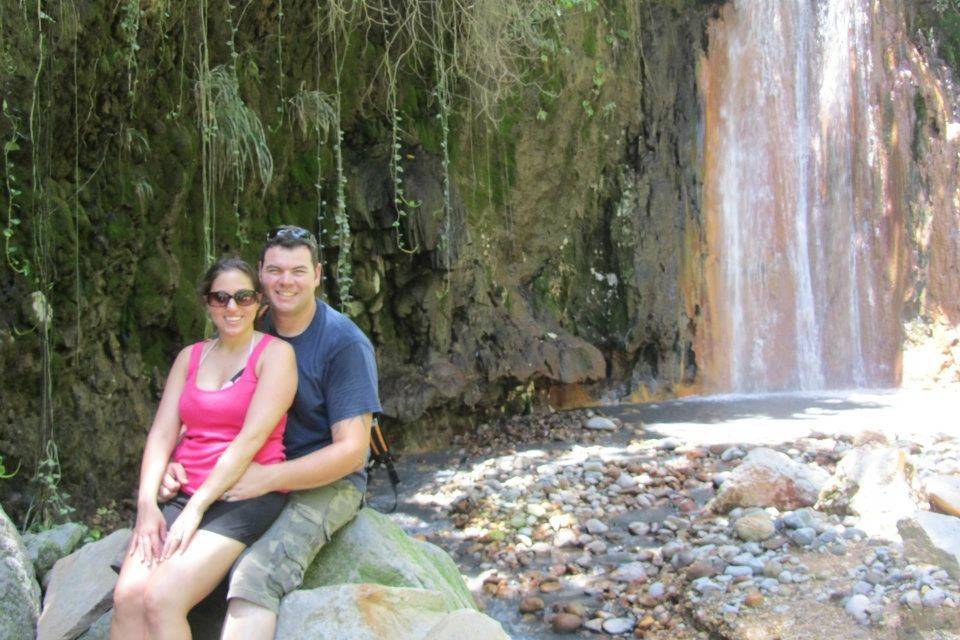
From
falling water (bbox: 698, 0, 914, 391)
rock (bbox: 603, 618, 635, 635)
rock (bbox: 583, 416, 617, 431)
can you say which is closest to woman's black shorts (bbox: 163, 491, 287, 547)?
rock (bbox: 603, 618, 635, 635)

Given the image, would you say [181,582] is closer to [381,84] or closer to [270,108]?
[270,108]

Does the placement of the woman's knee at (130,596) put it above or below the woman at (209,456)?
below

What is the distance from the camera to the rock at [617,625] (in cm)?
437

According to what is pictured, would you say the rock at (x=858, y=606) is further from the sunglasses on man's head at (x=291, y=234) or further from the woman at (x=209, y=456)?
the sunglasses on man's head at (x=291, y=234)

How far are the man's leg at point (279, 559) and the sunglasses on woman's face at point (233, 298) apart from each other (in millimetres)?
622

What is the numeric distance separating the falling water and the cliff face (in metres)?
0.31

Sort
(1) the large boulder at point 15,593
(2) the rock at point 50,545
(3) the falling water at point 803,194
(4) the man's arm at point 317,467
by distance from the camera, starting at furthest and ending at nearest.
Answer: (3) the falling water at point 803,194 → (2) the rock at point 50,545 → (1) the large boulder at point 15,593 → (4) the man's arm at point 317,467

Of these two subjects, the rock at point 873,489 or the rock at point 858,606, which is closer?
the rock at point 858,606

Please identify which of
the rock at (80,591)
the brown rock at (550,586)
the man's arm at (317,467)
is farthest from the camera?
the brown rock at (550,586)

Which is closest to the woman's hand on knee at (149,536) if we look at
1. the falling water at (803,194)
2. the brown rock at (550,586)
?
the brown rock at (550,586)

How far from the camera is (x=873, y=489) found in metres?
5.29

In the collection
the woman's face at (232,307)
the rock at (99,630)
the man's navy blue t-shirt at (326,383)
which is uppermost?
the woman's face at (232,307)

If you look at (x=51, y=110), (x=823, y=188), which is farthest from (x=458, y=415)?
(x=823, y=188)

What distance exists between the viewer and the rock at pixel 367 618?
2.45 meters
